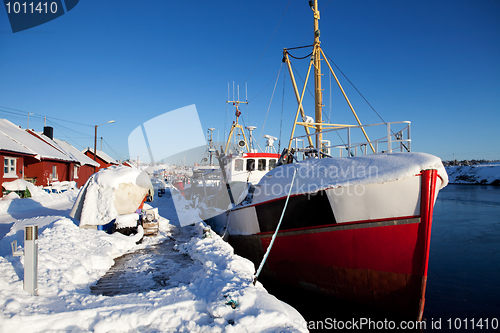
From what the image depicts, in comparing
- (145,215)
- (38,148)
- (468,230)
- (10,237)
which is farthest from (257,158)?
(38,148)

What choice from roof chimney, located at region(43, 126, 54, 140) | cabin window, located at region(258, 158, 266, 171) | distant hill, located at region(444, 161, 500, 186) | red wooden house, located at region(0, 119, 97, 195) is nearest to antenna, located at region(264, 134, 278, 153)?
cabin window, located at region(258, 158, 266, 171)

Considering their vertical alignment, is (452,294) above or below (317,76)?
below

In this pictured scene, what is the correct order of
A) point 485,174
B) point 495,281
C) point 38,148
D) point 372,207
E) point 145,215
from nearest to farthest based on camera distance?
point 372,207
point 495,281
point 145,215
point 38,148
point 485,174

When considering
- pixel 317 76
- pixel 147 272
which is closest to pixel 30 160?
pixel 147 272

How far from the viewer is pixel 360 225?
454 centimetres

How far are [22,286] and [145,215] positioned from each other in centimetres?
481

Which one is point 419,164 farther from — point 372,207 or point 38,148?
point 38,148

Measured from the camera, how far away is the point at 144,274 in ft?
16.1

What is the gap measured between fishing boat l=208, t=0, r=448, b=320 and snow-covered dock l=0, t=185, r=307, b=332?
78 centimetres

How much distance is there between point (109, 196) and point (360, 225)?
669 cm

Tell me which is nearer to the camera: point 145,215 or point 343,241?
point 343,241

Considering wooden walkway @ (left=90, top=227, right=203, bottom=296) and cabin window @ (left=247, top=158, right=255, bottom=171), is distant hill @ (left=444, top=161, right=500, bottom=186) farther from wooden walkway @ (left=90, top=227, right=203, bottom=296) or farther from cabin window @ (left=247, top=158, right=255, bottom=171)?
wooden walkway @ (left=90, top=227, right=203, bottom=296)

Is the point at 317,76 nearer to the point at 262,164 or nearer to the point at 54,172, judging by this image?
the point at 262,164

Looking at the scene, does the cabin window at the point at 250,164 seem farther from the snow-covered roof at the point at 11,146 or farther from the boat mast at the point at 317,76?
the snow-covered roof at the point at 11,146
